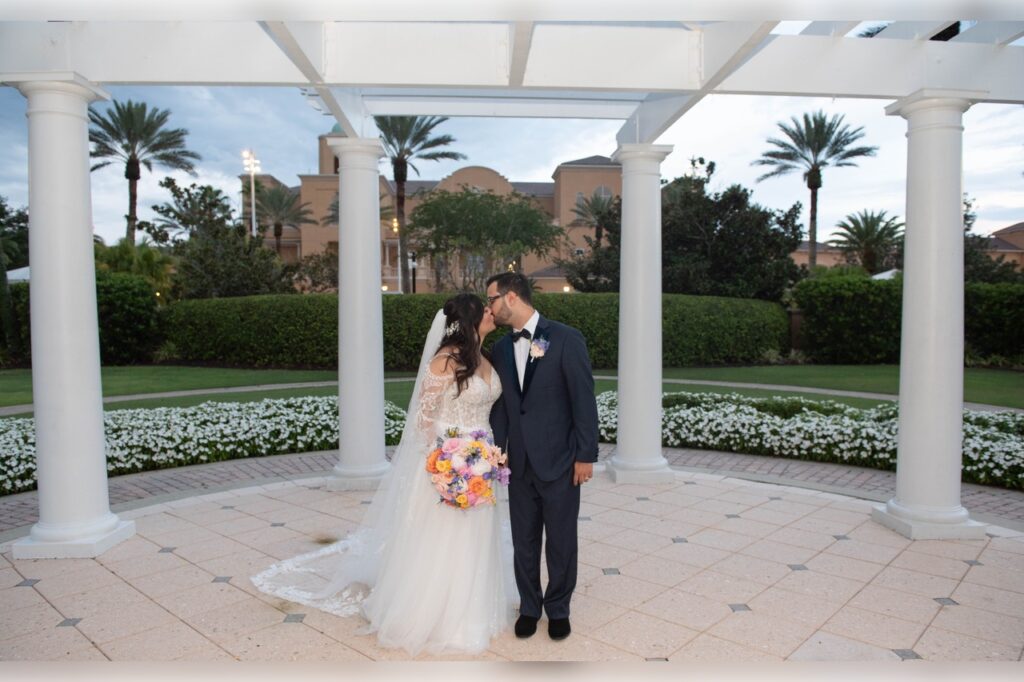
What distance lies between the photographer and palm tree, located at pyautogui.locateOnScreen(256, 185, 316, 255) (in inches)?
1598

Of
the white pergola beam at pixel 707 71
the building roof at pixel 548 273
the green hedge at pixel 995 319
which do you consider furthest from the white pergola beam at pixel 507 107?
the building roof at pixel 548 273

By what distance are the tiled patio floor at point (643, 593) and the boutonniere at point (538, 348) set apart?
1630mm

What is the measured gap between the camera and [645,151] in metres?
7.44

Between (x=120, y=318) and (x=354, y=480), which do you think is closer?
(x=354, y=480)

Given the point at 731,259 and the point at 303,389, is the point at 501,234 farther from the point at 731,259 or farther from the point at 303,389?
the point at 303,389

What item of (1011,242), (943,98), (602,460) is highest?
(1011,242)

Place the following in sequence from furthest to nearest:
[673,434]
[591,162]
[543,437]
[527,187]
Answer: [527,187], [591,162], [673,434], [543,437]

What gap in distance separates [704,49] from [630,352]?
129 inches

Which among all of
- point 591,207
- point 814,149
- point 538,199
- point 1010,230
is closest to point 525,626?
point 814,149

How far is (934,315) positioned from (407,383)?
13362mm

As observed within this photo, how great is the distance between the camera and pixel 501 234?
30.7m

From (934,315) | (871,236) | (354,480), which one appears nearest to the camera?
(934,315)

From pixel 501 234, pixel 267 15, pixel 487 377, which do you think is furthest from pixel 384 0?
pixel 501 234

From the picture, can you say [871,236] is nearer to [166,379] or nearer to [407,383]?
[407,383]
